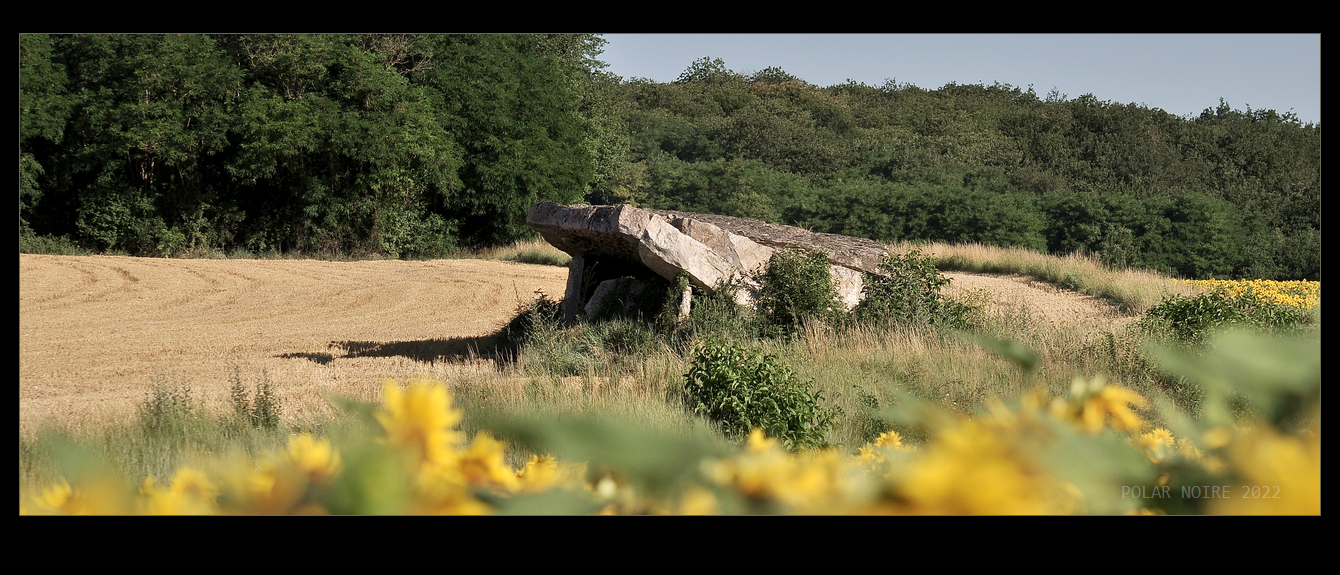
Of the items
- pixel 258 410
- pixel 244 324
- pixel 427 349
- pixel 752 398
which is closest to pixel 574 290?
pixel 427 349

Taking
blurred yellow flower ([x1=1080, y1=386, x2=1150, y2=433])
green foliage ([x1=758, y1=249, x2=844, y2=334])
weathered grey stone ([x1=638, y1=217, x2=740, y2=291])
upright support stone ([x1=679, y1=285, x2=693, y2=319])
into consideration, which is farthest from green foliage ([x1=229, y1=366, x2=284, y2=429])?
blurred yellow flower ([x1=1080, y1=386, x2=1150, y2=433])

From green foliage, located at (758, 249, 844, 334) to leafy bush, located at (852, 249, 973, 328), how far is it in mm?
372

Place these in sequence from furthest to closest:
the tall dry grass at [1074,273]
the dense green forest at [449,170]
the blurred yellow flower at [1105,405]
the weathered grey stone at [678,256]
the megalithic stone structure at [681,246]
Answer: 1. the dense green forest at [449,170]
2. the tall dry grass at [1074,273]
3. the megalithic stone structure at [681,246]
4. the weathered grey stone at [678,256]
5. the blurred yellow flower at [1105,405]

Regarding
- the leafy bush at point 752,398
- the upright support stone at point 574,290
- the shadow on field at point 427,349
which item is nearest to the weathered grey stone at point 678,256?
the upright support stone at point 574,290

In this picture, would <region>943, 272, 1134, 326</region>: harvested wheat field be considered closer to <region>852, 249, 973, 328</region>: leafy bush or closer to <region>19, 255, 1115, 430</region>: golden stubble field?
<region>19, 255, 1115, 430</region>: golden stubble field

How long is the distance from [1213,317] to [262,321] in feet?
34.0

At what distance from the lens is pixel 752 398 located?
4.61 m

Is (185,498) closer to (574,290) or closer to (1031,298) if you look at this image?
(574,290)

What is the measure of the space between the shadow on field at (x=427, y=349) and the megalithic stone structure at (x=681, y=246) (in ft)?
3.14

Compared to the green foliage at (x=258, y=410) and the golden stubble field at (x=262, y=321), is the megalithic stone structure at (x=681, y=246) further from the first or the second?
the green foliage at (x=258, y=410)

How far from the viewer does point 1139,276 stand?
1262 cm

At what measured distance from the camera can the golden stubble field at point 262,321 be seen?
6.39m

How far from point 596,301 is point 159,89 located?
14.5 meters
